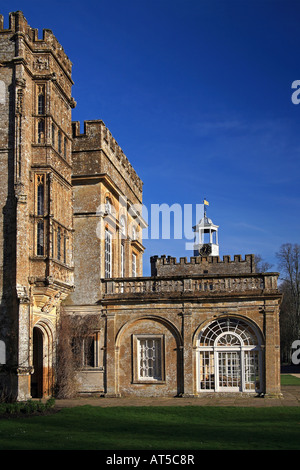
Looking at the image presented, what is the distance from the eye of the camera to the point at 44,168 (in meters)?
22.7

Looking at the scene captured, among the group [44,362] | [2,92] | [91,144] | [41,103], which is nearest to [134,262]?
[91,144]

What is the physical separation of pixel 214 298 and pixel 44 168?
8.14 meters

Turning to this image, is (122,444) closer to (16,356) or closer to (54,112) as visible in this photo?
(16,356)

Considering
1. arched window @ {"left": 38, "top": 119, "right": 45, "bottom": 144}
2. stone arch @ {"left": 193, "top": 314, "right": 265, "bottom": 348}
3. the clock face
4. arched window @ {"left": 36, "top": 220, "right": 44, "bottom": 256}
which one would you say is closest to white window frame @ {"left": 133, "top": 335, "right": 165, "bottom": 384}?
stone arch @ {"left": 193, "top": 314, "right": 265, "bottom": 348}

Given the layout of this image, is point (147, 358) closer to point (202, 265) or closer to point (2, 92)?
point (2, 92)

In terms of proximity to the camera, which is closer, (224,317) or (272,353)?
(272,353)

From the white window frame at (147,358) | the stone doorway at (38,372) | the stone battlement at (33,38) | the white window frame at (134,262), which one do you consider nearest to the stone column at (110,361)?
the white window frame at (147,358)

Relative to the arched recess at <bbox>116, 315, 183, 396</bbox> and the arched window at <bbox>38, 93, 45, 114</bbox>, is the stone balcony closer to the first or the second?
the arched recess at <bbox>116, 315, 183, 396</bbox>

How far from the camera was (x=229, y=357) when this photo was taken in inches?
935

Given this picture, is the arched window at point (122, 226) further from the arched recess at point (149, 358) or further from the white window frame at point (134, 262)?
the arched recess at point (149, 358)

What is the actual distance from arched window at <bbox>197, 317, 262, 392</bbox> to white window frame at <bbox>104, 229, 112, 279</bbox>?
5307mm

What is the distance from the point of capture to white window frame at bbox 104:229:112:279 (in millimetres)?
26750

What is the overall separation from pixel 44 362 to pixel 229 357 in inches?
278
